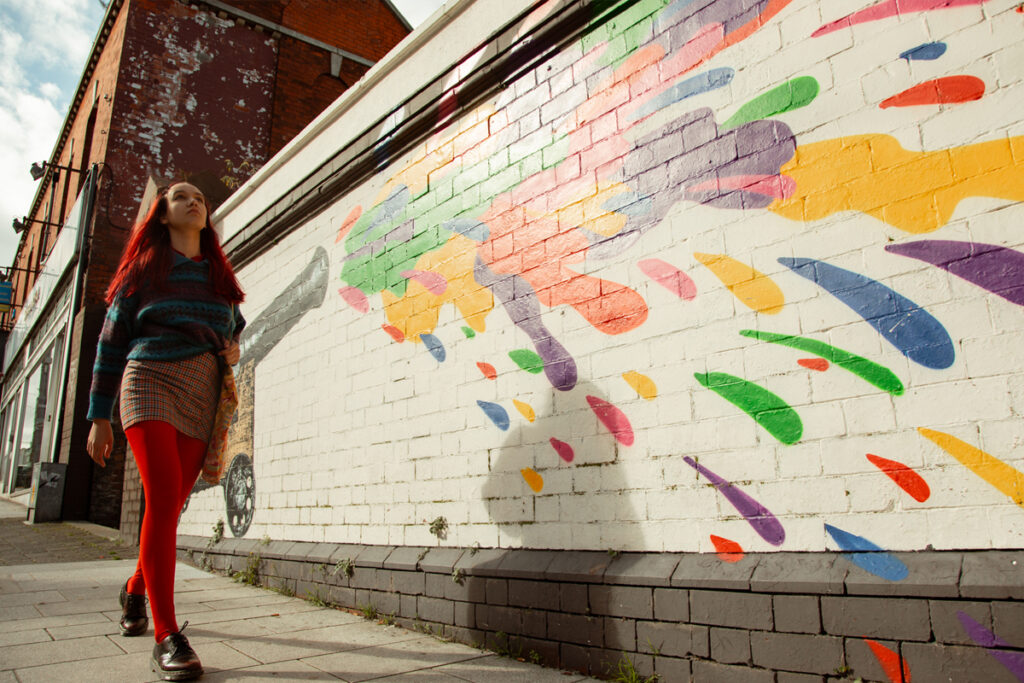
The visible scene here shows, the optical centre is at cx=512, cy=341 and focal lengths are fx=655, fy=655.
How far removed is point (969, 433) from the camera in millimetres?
1912

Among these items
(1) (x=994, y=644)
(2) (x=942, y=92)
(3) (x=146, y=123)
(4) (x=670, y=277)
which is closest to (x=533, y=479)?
(4) (x=670, y=277)

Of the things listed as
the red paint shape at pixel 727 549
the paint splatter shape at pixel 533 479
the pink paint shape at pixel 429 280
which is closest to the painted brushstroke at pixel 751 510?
the red paint shape at pixel 727 549

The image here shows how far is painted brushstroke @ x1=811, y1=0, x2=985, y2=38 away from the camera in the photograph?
2.16 metres

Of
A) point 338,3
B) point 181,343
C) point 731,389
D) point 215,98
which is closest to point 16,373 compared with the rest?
point 215,98

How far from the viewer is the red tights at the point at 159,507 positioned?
2.52 meters

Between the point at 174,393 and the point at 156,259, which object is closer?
the point at 174,393

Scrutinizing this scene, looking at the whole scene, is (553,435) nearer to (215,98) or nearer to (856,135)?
(856,135)

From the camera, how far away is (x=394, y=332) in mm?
4098

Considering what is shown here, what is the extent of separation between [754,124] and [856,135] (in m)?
0.39

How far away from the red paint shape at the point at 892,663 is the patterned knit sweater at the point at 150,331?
108 inches

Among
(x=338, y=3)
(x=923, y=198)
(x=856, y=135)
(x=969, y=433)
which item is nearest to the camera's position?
(x=969, y=433)

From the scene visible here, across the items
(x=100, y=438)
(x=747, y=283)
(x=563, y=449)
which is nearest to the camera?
(x=747, y=283)

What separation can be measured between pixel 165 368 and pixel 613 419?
1.90 meters

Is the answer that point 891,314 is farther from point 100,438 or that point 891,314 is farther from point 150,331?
point 100,438
